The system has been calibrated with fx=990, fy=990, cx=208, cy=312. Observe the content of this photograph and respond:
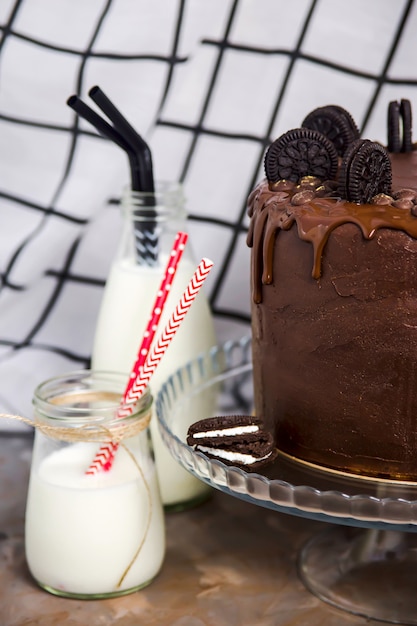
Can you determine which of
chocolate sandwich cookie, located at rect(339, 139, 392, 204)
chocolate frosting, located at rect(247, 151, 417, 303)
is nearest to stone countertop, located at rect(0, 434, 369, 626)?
chocolate frosting, located at rect(247, 151, 417, 303)

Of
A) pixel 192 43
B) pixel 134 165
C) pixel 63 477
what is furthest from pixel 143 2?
pixel 63 477

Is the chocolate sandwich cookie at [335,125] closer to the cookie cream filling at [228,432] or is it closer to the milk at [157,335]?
the milk at [157,335]

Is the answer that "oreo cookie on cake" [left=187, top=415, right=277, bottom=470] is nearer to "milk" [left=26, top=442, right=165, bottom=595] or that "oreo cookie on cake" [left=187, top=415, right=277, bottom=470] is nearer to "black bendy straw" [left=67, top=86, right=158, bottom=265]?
"milk" [left=26, top=442, right=165, bottom=595]

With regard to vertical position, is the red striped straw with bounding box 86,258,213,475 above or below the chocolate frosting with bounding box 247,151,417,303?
below

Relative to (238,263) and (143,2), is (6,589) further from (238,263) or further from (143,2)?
(143,2)

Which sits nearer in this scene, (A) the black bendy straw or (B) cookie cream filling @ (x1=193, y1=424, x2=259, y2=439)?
(B) cookie cream filling @ (x1=193, y1=424, x2=259, y2=439)

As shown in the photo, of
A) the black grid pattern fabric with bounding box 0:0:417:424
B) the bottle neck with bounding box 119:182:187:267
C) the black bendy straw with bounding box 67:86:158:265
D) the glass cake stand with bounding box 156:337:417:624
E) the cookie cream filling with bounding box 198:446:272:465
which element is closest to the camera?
the glass cake stand with bounding box 156:337:417:624

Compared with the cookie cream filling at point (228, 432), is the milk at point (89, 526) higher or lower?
lower

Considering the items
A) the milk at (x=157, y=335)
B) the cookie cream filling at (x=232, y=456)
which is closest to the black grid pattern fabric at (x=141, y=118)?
the milk at (x=157, y=335)
